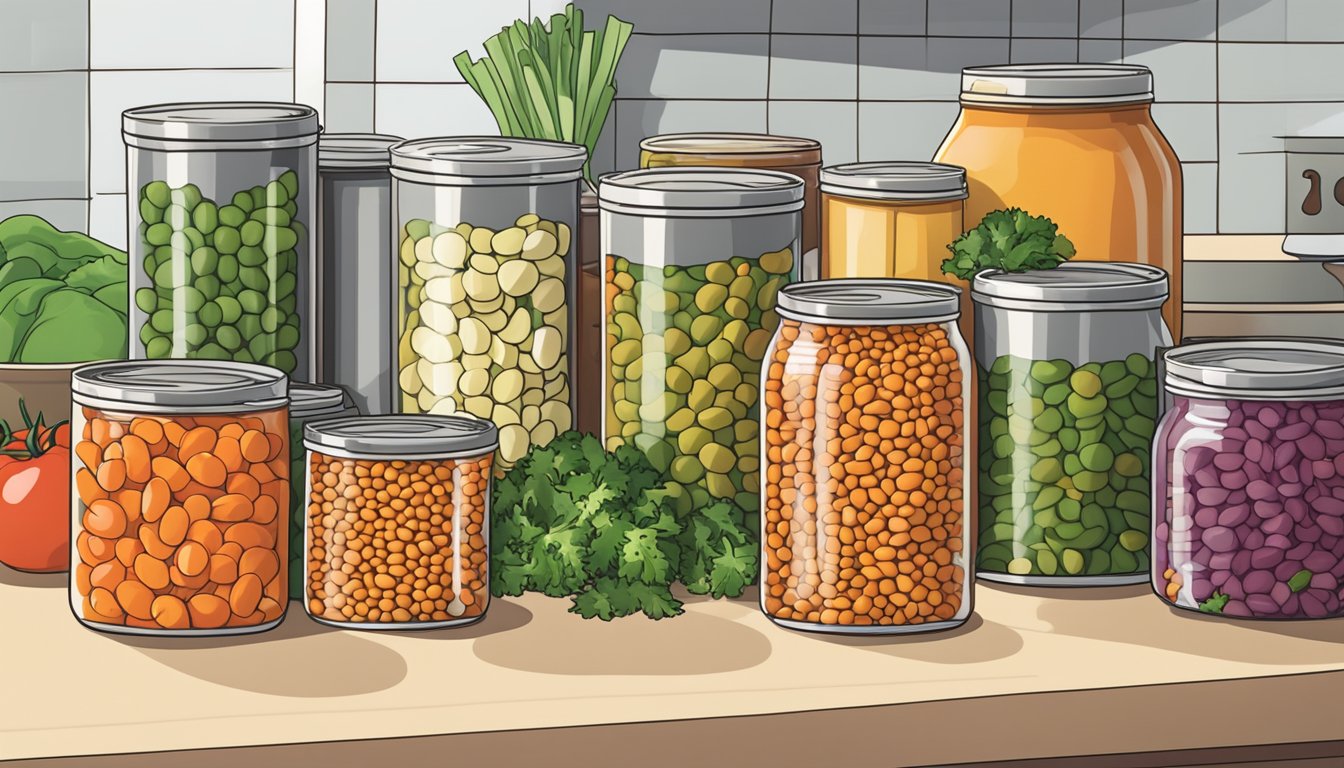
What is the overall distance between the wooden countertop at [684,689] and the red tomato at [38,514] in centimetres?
9

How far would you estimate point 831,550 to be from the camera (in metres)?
0.73

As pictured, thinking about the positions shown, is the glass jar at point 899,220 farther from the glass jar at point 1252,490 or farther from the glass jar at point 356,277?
the glass jar at point 356,277

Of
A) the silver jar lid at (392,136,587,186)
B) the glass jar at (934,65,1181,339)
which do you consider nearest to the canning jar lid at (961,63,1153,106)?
the glass jar at (934,65,1181,339)

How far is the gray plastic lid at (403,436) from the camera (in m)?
0.73

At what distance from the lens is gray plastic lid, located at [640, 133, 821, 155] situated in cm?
94

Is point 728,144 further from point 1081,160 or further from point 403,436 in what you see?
point 403,436

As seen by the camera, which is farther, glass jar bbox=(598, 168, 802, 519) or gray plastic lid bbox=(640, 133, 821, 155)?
gray plastic lid bbox=(640, 133, 821, 155)

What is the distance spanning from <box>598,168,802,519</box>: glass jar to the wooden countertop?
91 millimetres

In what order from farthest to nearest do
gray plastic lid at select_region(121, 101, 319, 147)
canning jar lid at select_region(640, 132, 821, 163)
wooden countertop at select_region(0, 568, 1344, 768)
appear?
1. canning jar lid at select_region(640, 132, 821, 163)
2. gray plastic lid at select_region(121, 101, 319, 147)
3. wooden countertop at select_region(0, 568, 1344, 768)

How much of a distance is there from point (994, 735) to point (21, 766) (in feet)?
1.26

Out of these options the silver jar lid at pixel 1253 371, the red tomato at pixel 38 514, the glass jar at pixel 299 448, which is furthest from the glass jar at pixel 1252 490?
the red tomato at pixel 38 514

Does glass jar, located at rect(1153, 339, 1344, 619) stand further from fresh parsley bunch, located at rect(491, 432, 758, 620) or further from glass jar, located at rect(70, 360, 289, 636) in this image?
glass jar, located at rect(70, 360, 289, 636)

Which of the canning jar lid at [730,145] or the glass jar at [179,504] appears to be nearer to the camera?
the glass jar at [179,504]

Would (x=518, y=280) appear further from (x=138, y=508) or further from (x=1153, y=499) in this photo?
(x=1153, y=499)
